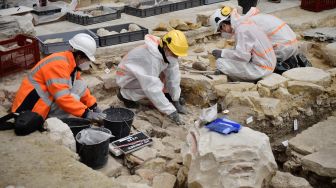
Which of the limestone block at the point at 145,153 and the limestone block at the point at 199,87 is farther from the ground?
the limestone block at the point at 199,87

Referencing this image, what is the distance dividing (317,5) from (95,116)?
7.59 metres

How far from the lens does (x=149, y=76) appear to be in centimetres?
580

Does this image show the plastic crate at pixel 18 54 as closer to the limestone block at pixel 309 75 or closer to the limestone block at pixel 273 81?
the limestone block at pixel 273 81

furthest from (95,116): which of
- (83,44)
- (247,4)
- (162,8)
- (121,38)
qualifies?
(247,4)

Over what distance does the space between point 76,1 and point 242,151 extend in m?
6.55

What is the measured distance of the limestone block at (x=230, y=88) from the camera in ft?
21.7

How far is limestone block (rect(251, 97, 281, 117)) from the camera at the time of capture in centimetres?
597

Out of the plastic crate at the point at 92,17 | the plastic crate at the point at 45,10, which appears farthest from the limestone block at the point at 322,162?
the plastic crate at the point at 45,10

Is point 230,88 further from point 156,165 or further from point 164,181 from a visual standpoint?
point 164,181

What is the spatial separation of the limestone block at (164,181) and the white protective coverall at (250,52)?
2.85 m

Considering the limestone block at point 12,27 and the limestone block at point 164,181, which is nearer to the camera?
the limestone block at point 164,181

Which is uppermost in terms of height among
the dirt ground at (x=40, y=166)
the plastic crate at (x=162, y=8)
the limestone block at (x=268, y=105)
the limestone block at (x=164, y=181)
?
the plastic crate at (x=162, y=8)

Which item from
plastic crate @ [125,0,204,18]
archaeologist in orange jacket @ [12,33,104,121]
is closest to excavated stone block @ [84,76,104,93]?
archaeologist in orange jacket @ [12,33,104,121]

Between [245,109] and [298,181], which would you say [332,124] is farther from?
[298,181]
